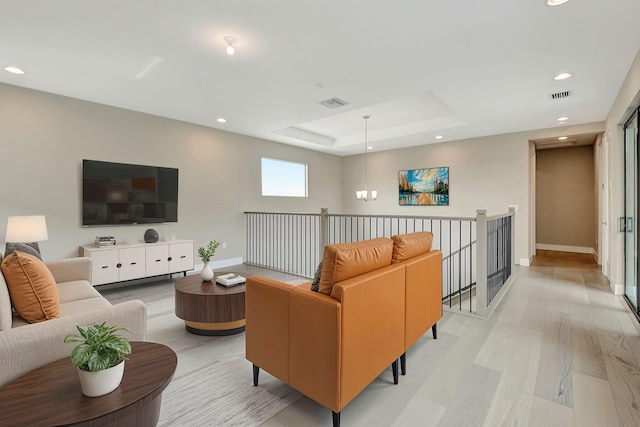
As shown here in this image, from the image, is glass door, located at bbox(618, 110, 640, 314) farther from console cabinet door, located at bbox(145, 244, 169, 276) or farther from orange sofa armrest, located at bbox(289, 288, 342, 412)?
console cabinet door, located at bbox(145, 244, 169, 276)

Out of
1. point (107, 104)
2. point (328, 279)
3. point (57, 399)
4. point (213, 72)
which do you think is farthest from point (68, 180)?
point (328, 279)

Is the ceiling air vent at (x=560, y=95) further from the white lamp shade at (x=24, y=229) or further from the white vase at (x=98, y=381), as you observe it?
the white lamp shade at (x=24, y=229)

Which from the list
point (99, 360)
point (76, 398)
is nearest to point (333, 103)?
point (99, 360)

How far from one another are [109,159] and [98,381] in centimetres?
435

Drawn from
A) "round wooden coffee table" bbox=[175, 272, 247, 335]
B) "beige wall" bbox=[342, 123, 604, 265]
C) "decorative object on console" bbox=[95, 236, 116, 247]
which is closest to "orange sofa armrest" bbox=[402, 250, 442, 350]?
"round wooden coffee table" bbox=[175, 272, 247, 335]

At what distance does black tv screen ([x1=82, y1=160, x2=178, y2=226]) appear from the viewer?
442 centimetres

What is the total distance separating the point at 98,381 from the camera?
1206 millimetres

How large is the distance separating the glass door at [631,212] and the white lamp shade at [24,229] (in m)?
6.48

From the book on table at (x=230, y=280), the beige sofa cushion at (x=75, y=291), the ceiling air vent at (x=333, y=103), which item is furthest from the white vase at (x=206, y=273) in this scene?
the ceiling air vent at (x=333, y=103)

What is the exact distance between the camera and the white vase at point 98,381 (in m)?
1.19

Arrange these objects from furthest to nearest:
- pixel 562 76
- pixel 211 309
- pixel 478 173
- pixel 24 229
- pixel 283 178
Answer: pixel 283 178, pixel 478 173, pixel 562 76, pixel 24 229, pixel 211 309

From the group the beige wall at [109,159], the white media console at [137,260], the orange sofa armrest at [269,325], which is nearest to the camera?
the orange sofa armrest at [269,325]

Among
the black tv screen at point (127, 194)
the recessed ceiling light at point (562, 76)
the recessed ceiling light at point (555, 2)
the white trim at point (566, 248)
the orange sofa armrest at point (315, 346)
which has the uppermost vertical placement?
the recessed ceiling light at point (562, 76)

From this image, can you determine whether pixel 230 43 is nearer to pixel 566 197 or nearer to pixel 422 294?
pixel 422 294
